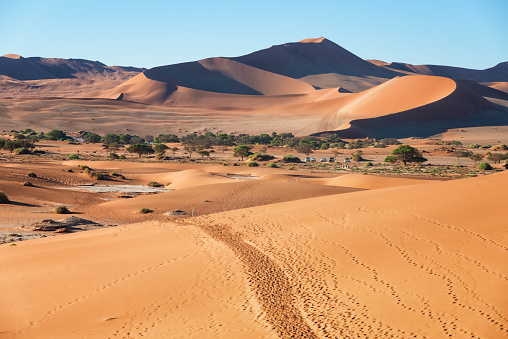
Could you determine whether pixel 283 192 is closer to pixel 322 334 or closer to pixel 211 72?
pixel 322 334

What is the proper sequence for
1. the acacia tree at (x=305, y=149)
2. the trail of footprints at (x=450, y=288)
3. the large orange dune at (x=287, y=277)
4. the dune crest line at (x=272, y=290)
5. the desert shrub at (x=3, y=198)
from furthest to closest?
1. the acacia tree at (x=305, y=149)
2. the desert shrub at (x=3, y=198)
3. the large orange dune at (x=287, y=277)
4. the dune crest line at (x=272, y=290)
5. the trail of footprints at (x=450, y=288)

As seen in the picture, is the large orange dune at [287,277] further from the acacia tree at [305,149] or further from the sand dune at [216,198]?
the acacia tree at [305,149]

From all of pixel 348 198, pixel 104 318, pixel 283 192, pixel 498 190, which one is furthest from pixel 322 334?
pixel 283 192

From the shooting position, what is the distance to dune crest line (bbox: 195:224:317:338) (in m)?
6.95

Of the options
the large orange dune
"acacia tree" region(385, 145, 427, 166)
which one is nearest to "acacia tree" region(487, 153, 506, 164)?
"acacia tree" region(385, 145, 427, 166)

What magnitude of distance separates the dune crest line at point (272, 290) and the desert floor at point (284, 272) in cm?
3

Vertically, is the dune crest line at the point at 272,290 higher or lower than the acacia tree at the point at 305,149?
higher

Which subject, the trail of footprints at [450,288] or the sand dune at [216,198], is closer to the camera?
the trail of footprints at [450,288]

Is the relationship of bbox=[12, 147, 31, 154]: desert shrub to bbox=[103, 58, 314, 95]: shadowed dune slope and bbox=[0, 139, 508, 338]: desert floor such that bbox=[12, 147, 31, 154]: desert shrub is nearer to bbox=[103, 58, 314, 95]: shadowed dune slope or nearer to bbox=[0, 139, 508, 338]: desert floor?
bbox=[0, 139, 508, 338]: desert floor

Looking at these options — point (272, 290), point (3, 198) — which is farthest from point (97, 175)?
point (272, 290)

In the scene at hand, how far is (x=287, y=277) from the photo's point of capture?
911 centimetres

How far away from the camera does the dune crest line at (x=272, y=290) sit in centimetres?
695

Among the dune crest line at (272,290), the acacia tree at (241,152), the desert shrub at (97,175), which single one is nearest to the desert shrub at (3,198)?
the desert shrub at (97,175)

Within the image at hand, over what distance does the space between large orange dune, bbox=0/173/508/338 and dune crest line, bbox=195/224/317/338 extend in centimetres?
3
